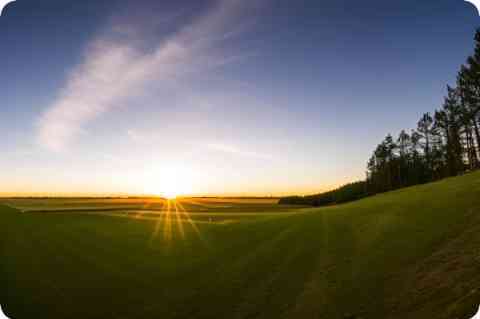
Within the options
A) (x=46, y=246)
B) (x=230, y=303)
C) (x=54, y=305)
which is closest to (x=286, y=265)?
(x=230, y=303)

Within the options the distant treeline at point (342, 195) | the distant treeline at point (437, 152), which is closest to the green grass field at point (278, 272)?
the distant treeline at point (437, 152)

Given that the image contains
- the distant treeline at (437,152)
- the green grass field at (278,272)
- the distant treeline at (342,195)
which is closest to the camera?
the green grass field at (278,272)

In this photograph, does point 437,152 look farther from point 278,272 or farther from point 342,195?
point 278,272

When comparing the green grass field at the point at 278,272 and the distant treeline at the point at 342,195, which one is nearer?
the green grass field at the point at 278,272

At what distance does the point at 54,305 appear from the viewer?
502 inches

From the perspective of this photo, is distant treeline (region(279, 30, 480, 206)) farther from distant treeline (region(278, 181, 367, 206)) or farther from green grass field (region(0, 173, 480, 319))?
green grass field (region(0, 173, 480, 319))

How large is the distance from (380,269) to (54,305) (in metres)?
17.4

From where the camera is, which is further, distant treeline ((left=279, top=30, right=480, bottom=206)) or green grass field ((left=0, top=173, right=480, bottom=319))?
distant treeline ((left=279, top=30, right=480, bottom=206))

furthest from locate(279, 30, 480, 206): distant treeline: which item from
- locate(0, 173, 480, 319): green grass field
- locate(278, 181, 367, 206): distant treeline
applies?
locate(0, 173, 480, 319): green grass field

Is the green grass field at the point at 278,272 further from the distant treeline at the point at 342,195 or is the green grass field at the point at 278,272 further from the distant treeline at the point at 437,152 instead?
the distant treeline at the point at 342,195

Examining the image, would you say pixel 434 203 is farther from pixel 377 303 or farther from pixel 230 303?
pixel 230 303

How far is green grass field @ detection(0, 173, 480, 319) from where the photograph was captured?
10.1m

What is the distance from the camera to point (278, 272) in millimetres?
15219

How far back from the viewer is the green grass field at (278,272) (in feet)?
33.0
